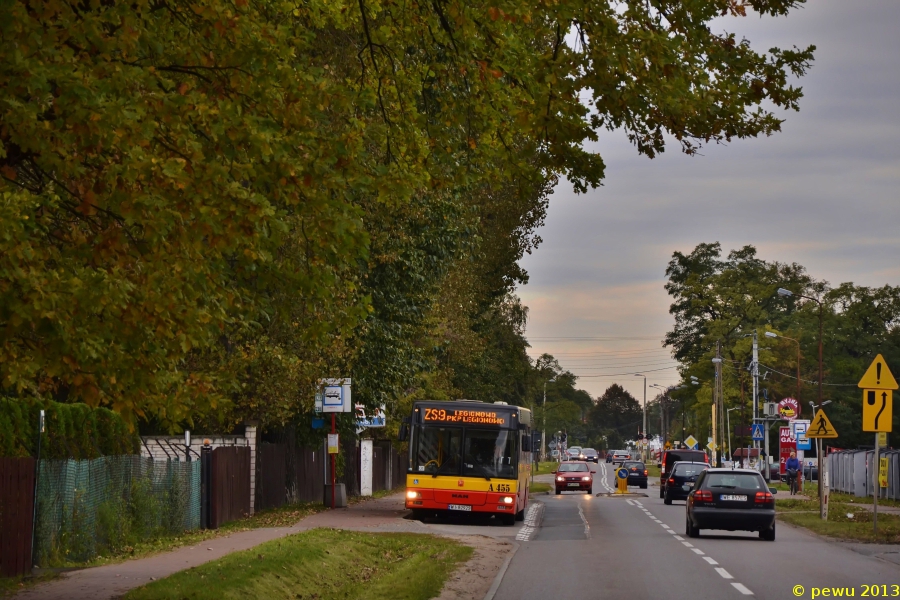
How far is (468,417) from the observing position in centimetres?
3089

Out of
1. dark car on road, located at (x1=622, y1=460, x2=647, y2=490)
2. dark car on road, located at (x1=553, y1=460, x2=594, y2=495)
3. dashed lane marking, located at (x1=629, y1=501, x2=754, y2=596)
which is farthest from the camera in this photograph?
dark car on road, located at (x1=622, y1=460, x2=647, y2=490)

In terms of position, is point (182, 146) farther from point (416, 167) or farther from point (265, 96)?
point (416, 167)

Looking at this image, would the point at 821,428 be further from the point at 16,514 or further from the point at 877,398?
the point at 16,514

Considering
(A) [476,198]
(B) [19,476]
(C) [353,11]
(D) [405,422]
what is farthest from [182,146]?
(A) [476,198]

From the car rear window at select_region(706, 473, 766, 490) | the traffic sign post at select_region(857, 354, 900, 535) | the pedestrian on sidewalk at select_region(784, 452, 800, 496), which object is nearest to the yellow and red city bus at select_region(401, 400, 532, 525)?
the car rear window at select_region(706, 473, 766, 490)

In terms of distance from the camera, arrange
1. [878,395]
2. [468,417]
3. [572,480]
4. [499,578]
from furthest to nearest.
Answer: [572,480] → [468,417] → [878,395] → [499,578]

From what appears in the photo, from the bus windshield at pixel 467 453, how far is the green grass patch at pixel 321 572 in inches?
278

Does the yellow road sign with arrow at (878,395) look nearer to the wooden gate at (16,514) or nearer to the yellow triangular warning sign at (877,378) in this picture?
the yellow triangular warning sign at (877,378)

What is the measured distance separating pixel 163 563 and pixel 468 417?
1415cm

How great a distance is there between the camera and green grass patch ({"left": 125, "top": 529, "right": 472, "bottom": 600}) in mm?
14266

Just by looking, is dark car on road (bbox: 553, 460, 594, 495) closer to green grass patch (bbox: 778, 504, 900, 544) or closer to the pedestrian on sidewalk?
the pedestrian on sidewalk

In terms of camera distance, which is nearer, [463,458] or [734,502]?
[734,502]

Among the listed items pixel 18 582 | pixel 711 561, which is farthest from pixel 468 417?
pixel 18 582

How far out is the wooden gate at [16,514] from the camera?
50.6ft
